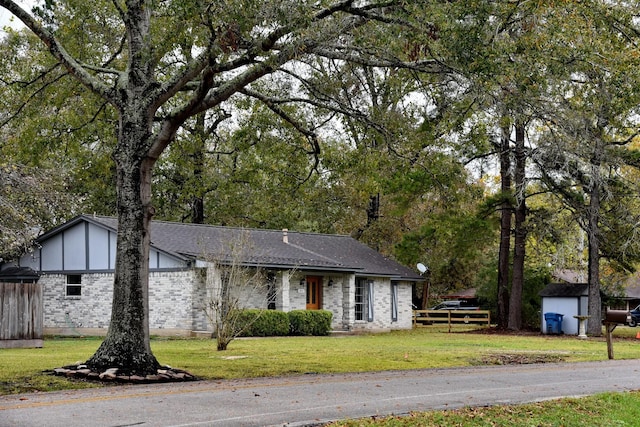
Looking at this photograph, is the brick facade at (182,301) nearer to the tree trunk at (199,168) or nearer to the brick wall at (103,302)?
the brick wall at (103,302)

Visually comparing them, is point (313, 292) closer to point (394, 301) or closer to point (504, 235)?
point (394, 301)

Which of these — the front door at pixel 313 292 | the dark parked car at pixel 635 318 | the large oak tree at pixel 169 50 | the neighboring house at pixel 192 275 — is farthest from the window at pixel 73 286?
the dark parked car at pixel 635 318

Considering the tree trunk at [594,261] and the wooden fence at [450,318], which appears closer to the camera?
the tree trunk at [594,261]

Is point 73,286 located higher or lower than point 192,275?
lower

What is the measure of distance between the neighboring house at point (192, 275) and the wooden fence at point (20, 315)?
218 inches

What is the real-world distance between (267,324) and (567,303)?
1277 centimetres

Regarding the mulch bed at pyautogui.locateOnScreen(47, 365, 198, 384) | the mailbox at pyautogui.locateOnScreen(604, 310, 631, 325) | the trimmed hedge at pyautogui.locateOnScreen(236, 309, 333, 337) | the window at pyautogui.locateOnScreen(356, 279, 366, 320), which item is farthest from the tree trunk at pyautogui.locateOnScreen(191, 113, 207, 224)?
the mailbox at pyautogui.locateOnScreen(604, 310, 631, 325)

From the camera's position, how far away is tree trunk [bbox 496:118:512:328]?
33.5 meters

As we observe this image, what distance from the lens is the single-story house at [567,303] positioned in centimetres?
3372

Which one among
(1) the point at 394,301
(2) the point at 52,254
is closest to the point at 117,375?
(2) the point at 52,254

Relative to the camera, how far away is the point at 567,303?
112 feet

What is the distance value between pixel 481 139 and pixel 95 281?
61.4ft

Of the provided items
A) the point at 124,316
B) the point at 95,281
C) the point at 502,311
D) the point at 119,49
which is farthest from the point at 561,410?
the point at 502,311

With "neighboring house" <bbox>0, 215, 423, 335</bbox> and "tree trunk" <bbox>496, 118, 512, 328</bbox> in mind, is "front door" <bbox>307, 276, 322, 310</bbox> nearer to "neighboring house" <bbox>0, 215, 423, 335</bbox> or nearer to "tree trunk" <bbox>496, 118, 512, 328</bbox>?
"neighboring house" <bbox>0, 215, 423, 335</bbox>
